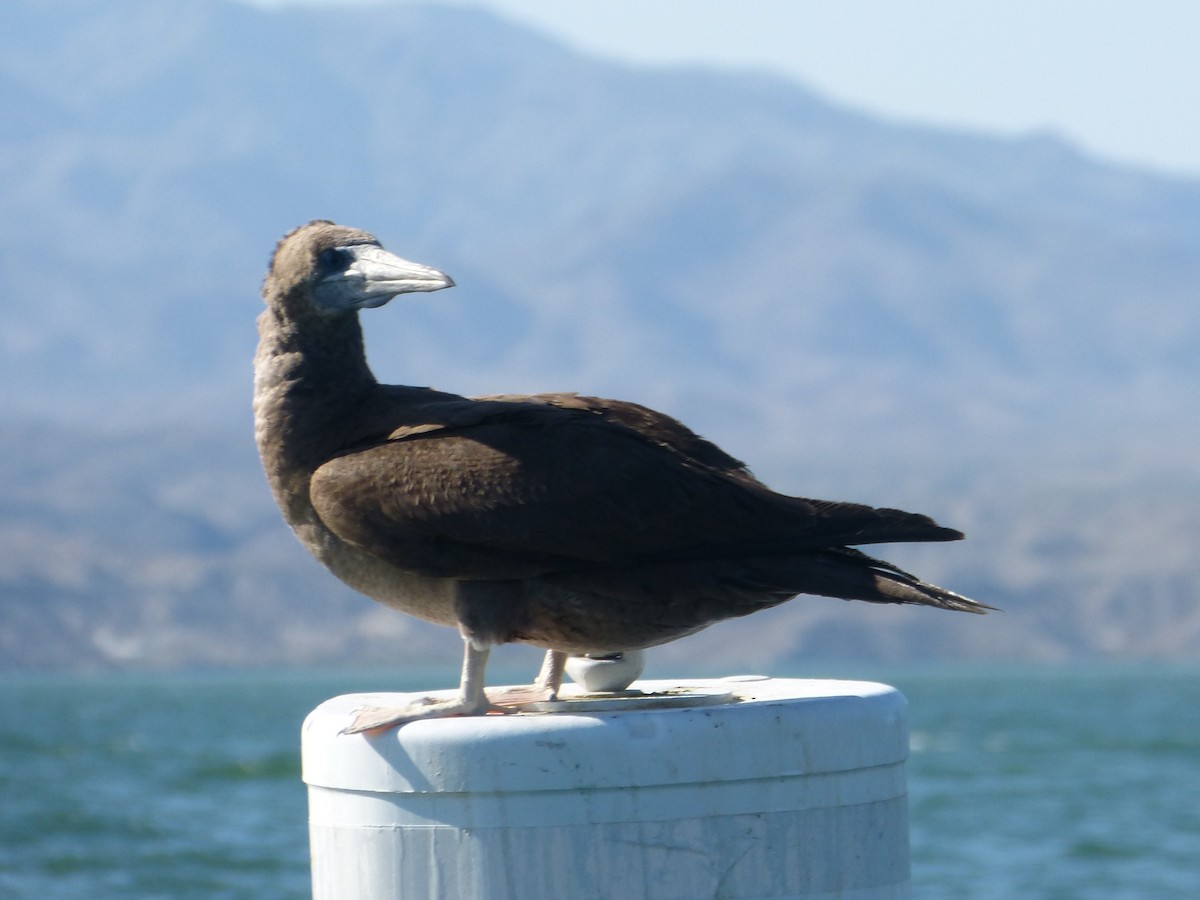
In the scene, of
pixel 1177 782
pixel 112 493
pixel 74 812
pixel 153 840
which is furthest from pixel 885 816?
pixel 112 493

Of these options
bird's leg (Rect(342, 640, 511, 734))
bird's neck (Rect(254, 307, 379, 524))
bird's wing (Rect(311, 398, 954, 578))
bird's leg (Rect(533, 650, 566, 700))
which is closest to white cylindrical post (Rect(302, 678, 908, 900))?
bird's leg (Rect(342, 640, 511, 734))

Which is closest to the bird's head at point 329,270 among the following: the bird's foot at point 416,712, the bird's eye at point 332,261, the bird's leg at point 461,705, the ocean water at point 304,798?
the bird's eye at point 332,261

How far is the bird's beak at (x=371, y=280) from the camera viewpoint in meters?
7.21

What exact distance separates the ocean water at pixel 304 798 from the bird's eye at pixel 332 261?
37.2 metres

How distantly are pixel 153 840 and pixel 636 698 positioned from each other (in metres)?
57.4

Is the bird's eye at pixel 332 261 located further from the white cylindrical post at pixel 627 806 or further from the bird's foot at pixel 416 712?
the white cylindrical post at pixel 627 806

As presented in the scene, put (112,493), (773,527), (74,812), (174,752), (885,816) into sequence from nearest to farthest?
(885,816), (773,527), (74,812), (174,752), (112,493)

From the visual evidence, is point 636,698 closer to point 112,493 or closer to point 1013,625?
point 1013,625

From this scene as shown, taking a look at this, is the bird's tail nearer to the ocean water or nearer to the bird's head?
the bird's head

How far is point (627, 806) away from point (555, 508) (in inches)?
44.9

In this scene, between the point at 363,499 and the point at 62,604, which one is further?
the point at 62,604

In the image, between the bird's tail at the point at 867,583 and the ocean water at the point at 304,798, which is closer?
the bird's tail at the point at 867,583

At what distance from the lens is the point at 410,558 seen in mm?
7199

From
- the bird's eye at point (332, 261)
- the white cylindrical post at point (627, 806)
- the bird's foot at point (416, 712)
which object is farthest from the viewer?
the bird's eye at point (332, 261)
